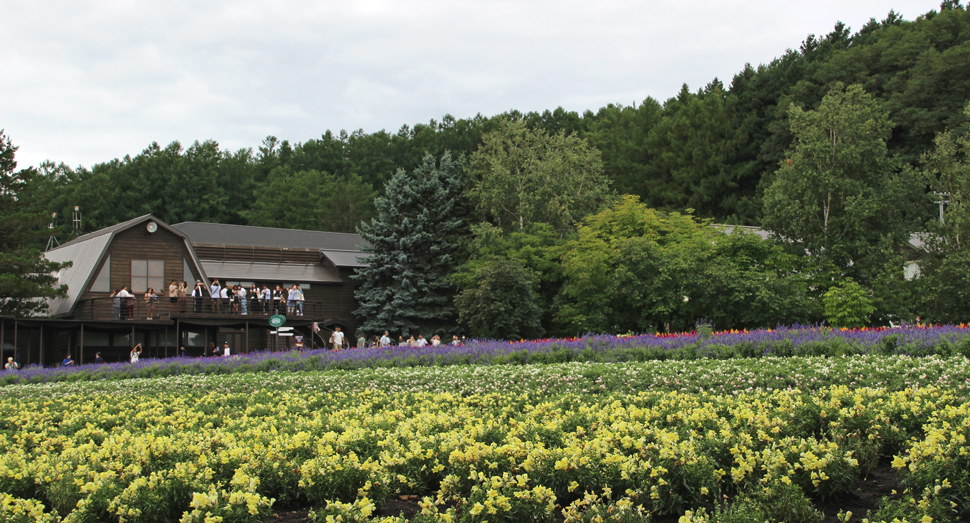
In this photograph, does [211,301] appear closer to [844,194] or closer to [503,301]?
[503,301]

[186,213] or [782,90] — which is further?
[186,213]

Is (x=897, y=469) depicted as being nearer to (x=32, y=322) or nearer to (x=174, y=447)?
(x=174, y=447)

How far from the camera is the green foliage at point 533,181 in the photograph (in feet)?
142

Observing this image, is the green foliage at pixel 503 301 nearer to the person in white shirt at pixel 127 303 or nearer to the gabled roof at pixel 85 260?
the gabled roof at pixel 85 260

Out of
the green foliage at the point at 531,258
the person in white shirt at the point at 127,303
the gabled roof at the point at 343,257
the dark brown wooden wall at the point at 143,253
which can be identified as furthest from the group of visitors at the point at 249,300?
the green foliage at the point at 531,258

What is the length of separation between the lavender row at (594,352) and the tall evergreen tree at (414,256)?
16.8 m

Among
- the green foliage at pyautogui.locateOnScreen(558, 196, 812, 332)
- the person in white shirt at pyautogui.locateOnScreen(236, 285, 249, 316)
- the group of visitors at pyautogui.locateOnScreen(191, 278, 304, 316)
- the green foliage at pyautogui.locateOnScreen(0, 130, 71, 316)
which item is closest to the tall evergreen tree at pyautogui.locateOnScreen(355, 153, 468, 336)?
the group of visitors at pyautogui.locateOnScreen(191, 278, 304, 316)

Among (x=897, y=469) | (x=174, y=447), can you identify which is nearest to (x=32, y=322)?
(x=174, y=447)

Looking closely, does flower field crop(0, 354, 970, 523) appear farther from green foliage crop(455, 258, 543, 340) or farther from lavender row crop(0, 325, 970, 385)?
green foliage crop(455, 258, 543, 340)

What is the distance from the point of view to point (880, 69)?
57.8 meters

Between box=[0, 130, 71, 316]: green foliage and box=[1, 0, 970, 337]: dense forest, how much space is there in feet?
2.21

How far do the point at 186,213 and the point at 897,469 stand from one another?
73.9 metres

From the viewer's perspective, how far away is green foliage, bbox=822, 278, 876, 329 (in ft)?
93.1

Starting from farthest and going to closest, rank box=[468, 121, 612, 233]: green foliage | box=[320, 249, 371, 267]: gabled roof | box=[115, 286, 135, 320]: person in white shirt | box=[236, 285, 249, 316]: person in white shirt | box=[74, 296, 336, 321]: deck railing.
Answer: box=[320, 249, 371, 267]: gabled roof < box=[468, 121, 612, 233]: green foliage < box=[236, 285, 249, 316]: person in white shirt < box=[74, 296, 336, 321]: deck railing < box=[115, 286, 135, 320]: person in white shirt
